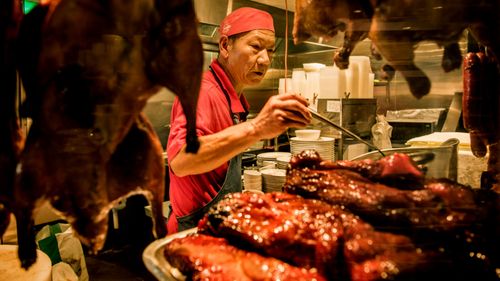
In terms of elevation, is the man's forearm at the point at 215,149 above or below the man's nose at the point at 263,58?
below

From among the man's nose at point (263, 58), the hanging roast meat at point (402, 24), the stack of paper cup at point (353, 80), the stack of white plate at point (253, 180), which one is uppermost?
the man's nose at point (263, 58)

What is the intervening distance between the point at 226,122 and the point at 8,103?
65.9 inches

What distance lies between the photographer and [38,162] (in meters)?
0.91

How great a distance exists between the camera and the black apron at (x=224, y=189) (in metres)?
2.37

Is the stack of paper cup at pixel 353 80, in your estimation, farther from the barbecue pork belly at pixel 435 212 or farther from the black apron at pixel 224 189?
the black apron at pixel 224 189

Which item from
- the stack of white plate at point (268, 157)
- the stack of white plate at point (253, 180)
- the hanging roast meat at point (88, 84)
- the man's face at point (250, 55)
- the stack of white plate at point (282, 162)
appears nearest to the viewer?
the hanging roast meat at point (88, 84)

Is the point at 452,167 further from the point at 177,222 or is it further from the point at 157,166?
the point at 177,222

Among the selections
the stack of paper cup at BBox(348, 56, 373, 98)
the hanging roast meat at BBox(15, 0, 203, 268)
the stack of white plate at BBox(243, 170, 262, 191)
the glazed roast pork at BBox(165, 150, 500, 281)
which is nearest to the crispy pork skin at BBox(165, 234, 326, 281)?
the glazed roast pork at BBox(165, 150, 500, 281)

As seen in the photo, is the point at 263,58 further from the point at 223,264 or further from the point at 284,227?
the point at 223,264

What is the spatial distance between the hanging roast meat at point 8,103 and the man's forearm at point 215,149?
42.2 inches

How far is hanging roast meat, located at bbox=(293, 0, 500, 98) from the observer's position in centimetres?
109

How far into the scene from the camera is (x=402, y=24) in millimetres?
1097

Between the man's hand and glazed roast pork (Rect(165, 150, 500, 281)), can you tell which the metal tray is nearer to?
glazed roast pork (Rect(165, 150, 500, 281))

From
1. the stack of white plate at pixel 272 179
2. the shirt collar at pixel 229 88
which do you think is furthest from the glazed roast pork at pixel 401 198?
the stack of white plate at pixel 272 179
